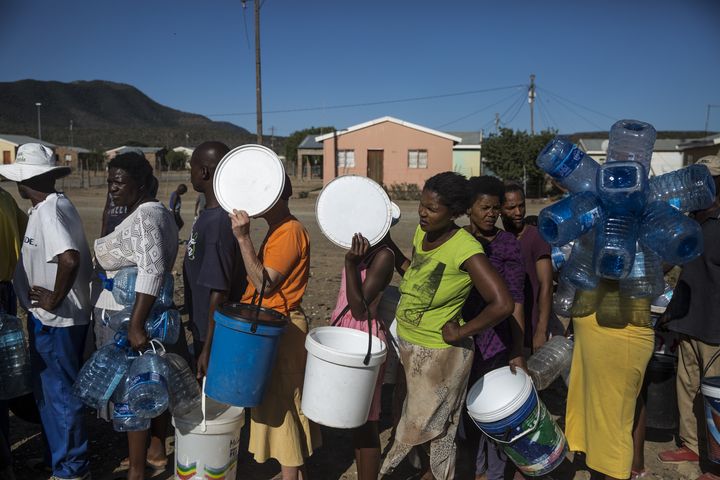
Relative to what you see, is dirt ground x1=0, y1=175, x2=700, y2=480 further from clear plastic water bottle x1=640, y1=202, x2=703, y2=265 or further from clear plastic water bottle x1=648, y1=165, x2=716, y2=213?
clear plastic water bottle x1=648, y1=165, x2=716, y2=213

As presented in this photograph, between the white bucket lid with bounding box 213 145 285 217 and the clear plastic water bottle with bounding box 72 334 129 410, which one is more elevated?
the white bucket lid with bounding box 213 145 285 217

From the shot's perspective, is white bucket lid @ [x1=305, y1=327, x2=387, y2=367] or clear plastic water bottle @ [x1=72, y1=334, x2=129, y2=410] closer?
white bucket lid @ [x1=305, y1=327, x2=387, y2=367]

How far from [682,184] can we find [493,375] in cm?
143

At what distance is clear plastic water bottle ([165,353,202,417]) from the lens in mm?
2881

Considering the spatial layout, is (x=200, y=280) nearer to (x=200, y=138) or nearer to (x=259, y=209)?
(x=259, y=209)

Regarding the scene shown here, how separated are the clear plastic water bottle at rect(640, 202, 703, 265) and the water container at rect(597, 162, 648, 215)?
8 centimetres

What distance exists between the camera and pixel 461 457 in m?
3.85

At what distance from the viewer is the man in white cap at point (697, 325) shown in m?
3.43

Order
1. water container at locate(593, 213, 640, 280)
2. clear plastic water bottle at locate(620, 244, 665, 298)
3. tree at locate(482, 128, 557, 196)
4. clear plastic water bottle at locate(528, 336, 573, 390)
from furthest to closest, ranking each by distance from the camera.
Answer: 1. tree at locate(482, 128, 557, 196)
2. clear plastic water bottle at locate(528, 336, 573, 390)
3. clear plastic water bottle at locate(620, 244, 665, 298)
4. water container at locate(593, 213, 640, 280)

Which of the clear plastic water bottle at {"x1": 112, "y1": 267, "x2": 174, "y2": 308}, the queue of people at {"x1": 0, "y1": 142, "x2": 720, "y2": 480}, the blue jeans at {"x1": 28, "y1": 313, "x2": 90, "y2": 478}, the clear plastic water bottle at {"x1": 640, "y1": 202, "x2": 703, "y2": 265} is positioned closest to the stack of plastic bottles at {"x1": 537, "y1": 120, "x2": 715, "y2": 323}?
the clear plastic water bottle at {"x1": 640, "y1": 202, "x2": 703, "y2": 265}

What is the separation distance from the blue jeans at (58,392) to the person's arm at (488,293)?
86.3 inches

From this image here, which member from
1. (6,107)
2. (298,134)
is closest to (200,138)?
(298,134)

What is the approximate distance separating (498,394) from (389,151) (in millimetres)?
28816

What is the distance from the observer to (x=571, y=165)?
3.05 metres
